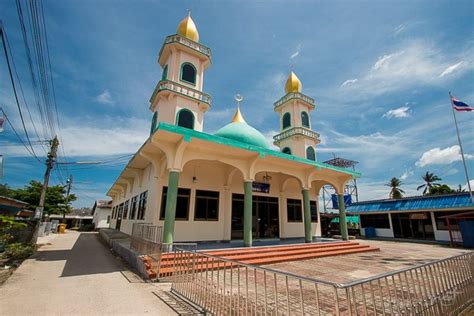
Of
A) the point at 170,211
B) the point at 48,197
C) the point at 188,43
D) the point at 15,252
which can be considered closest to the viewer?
the point at 170,211

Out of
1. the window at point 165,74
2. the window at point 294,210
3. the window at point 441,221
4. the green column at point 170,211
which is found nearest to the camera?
the green column at point 170,211

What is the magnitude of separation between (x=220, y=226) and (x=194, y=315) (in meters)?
7.69

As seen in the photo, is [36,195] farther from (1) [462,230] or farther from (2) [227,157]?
(1) [462,230]

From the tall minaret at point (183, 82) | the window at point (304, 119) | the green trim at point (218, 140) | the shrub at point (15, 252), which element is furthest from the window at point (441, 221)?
the shrub at point (15, 252)

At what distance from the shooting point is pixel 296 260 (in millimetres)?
9062

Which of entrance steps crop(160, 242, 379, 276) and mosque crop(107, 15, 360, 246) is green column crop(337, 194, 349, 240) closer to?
mosque crop(107, 15, 360, 246)

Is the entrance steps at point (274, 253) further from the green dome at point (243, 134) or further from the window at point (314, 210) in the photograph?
the green dome at point (243, 134)

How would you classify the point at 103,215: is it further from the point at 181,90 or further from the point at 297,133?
the point at 297,133

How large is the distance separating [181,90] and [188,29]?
438cm

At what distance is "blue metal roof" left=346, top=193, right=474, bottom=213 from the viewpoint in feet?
57.0

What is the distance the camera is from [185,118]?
11.9m

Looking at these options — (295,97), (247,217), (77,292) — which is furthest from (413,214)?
(77,292)

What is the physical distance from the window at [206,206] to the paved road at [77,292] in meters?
4.20

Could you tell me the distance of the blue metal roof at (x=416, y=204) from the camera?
57.0ft
